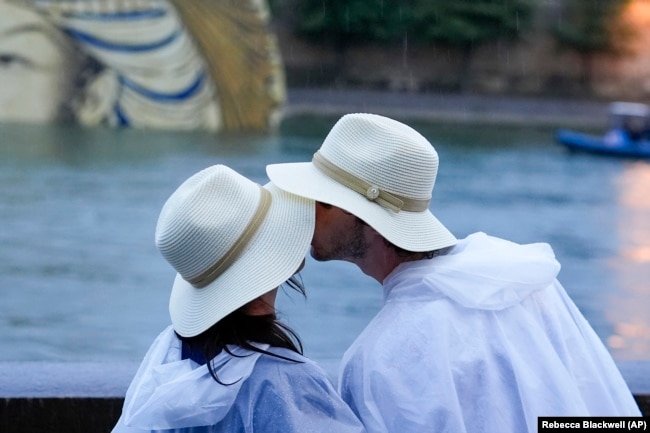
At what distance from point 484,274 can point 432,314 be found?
0.40 feet

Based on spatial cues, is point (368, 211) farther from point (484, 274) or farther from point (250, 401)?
point (250, 401)

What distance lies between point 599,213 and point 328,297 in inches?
235

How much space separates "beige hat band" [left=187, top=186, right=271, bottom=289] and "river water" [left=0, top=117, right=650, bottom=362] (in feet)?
4.45

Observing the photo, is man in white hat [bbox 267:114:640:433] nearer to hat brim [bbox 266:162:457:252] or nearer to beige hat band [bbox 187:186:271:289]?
hat brim [bbox 266:162:457:252]

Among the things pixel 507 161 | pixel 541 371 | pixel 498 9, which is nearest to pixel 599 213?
pixel 507 161

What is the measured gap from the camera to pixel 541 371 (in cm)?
175

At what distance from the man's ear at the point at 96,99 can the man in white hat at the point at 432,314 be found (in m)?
15.6

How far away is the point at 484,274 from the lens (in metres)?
1.79

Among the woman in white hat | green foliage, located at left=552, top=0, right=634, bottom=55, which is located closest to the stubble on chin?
the woman in white hat

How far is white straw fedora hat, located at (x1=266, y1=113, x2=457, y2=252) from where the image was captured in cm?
178

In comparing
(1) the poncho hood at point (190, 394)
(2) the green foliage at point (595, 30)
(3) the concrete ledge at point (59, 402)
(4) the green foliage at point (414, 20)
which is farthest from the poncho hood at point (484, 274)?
(2) the green foliage at point (595, 30)

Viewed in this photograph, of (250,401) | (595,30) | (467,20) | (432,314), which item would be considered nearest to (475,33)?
(467,20)

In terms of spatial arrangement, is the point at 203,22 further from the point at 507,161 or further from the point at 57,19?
the point at 507,161

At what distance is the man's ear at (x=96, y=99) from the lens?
1698 cm
